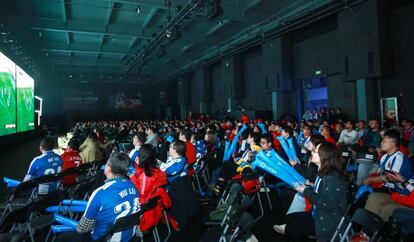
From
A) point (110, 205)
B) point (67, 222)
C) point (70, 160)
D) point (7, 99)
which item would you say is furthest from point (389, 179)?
point (7, 99)

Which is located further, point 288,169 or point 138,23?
point 138,23

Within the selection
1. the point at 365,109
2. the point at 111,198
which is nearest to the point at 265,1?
the point at 365,109

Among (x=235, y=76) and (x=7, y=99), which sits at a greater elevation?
(x=235, y=76)

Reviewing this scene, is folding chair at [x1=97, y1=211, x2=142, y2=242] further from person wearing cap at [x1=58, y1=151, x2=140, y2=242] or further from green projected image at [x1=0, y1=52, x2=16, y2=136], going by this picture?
green projected image at [x1=0, y1=52, x2=16, y2=136]

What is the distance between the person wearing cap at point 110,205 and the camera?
2115 mm

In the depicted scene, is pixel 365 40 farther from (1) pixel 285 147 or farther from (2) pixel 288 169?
(2) pixel 288 169

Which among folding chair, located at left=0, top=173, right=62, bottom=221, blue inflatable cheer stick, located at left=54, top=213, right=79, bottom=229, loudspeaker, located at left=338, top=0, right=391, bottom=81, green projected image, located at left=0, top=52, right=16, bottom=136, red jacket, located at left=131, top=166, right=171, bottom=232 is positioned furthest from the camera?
loudspeaker, located at left=338, top=0, right=391, bottom=81

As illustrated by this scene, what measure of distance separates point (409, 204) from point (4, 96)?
9.41m

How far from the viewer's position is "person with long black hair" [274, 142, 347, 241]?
93.7 inches

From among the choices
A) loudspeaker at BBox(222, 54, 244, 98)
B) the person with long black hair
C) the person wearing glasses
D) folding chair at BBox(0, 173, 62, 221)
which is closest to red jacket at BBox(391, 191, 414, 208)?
the person with long black hair

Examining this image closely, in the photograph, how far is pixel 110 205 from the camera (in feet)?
7.09

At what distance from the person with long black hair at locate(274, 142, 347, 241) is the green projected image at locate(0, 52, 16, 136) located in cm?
826

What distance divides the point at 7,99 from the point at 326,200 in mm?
9162

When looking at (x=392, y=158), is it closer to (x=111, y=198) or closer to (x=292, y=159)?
(x=292, y=159)
